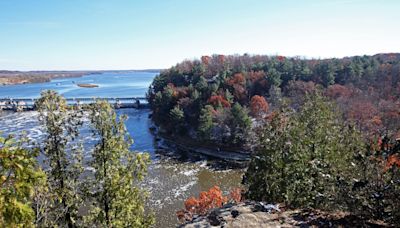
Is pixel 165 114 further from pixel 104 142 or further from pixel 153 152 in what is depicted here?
pixel 104 142

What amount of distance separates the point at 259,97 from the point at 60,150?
40395 mm

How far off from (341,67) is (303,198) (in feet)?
165


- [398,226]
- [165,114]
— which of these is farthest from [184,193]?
[165,114]

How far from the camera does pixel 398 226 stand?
24.8 feet

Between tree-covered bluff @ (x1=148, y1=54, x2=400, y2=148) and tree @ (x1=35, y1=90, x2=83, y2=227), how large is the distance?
28038 millimetres

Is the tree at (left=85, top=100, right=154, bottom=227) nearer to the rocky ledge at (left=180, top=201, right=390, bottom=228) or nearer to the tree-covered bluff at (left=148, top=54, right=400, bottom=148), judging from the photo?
the rocky ledge at (left=180, top=201, right=390, bottom=228)

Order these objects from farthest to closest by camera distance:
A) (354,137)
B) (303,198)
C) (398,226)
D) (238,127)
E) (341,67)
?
(341,67), (238,127), (354,137), (303,198), (398,226)

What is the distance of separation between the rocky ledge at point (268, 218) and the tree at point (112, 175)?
5.52ft

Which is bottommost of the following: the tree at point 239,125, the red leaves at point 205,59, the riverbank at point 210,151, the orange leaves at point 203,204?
the riverbank at point 210,151

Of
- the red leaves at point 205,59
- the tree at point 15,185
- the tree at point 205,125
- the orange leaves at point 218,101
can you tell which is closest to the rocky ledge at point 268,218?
the tree at point 15,185

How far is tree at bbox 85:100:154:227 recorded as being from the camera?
898 cm

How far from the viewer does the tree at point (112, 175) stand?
8977 millimetres

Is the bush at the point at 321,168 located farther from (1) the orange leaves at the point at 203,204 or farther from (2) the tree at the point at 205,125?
(2) the tree at the point at 205,125

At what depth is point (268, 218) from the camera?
27.1 ft
